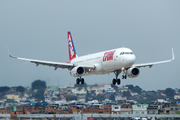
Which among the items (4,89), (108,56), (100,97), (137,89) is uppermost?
(108,56)

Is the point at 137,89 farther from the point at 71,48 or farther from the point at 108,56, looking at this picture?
the point at 108,56

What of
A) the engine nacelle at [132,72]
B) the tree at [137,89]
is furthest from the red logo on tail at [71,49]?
the tree at [137,89]

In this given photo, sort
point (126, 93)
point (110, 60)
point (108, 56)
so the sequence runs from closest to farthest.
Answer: point (110, 60) → point (108, 56) → point (126, 93)

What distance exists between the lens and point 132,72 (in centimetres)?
5703

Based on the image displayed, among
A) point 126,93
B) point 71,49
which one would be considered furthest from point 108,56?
point 126,93

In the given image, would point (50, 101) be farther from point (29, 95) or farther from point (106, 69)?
point (106, 69)

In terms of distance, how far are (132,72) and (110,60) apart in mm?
4575

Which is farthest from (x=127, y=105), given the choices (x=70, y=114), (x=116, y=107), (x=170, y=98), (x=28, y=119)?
(x=28, y=119)

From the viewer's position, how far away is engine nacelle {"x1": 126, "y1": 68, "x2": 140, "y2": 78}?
187 ft

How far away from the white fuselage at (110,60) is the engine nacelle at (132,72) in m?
2.59

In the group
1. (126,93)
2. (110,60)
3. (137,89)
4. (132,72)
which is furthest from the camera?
(137,89)

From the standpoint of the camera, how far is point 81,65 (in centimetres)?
5888

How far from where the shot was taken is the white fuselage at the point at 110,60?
170 feet

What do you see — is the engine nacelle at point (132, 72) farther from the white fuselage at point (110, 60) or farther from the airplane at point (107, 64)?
the white fuselage at point (110, 60)
